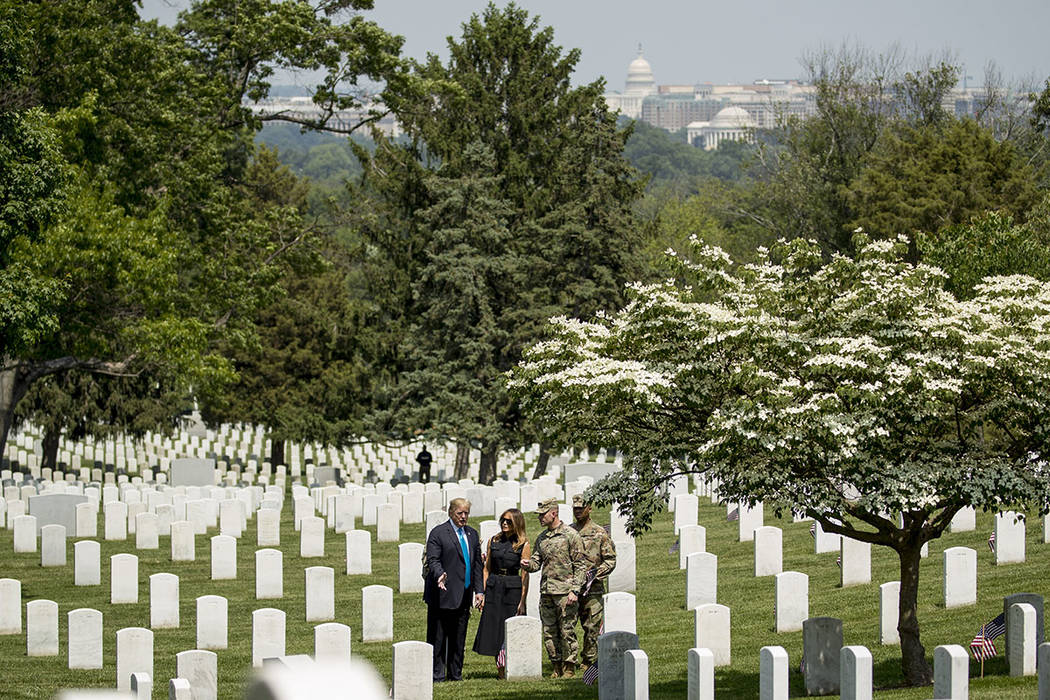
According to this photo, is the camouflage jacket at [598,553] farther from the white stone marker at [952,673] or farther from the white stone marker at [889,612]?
the white stone marker at [952,673]

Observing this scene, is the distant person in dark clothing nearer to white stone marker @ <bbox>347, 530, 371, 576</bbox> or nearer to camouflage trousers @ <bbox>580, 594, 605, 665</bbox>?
white stone marker @ <bbox>347, 530, 371, 576</bbox>

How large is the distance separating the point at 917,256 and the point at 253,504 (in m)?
19.0

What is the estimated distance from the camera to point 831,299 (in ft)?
38.3

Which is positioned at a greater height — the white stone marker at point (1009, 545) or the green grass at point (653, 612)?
the white stone marker at point (1009, 545)

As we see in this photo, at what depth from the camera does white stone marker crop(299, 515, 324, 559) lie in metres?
23.3

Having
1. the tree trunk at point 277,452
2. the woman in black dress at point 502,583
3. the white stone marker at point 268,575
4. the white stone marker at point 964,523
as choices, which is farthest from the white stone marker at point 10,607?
the tree trunk at point 277,452

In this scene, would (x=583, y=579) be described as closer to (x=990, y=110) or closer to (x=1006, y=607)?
(x=1006, y=607)

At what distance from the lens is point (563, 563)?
12805mm

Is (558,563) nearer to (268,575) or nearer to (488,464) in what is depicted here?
(268,575)

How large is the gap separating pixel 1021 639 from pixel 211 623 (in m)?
8.00

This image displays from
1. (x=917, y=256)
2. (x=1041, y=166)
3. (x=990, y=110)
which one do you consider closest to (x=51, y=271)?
(x=917, y=256)

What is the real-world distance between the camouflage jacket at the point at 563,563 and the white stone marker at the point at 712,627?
1.08 metres

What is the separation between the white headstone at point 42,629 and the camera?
48.9 feet

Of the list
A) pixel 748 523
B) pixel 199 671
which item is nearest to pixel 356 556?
pixel 748 523
